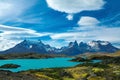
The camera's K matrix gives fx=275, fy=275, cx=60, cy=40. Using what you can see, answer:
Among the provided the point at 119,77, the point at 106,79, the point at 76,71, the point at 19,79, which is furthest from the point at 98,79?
the point at 19,79

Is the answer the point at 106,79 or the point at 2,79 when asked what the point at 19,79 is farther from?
the point at 106,79

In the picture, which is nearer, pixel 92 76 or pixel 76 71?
pixel 92 76

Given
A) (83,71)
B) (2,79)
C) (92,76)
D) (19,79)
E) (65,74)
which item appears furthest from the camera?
(83,71)

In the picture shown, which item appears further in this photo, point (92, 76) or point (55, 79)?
point (92, 76)

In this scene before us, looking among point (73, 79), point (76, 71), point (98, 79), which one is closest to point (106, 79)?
point (98, 79)

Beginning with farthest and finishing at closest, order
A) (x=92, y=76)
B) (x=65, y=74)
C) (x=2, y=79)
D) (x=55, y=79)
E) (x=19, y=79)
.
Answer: (x=65, y=74) < (x=92, y=76) < (x=55, y=79) < (x=19, y=79) < (x=2, y=79)

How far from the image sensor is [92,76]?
250 ft

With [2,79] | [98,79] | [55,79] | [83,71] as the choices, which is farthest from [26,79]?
[83,71]

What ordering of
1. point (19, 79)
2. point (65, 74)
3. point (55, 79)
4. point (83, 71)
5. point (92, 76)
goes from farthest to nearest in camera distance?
point (83, 71)
point (65, 74)
point (92, 76)
point (55, 79)
point (19, 79)

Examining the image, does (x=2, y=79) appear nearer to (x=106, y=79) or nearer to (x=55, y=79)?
(x=55, y=79)

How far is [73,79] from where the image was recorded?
77.5 meters

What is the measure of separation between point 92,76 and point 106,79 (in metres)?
5.21

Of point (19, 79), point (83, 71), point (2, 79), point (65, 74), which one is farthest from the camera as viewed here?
point (83, 71)

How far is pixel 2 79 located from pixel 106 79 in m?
33.8
